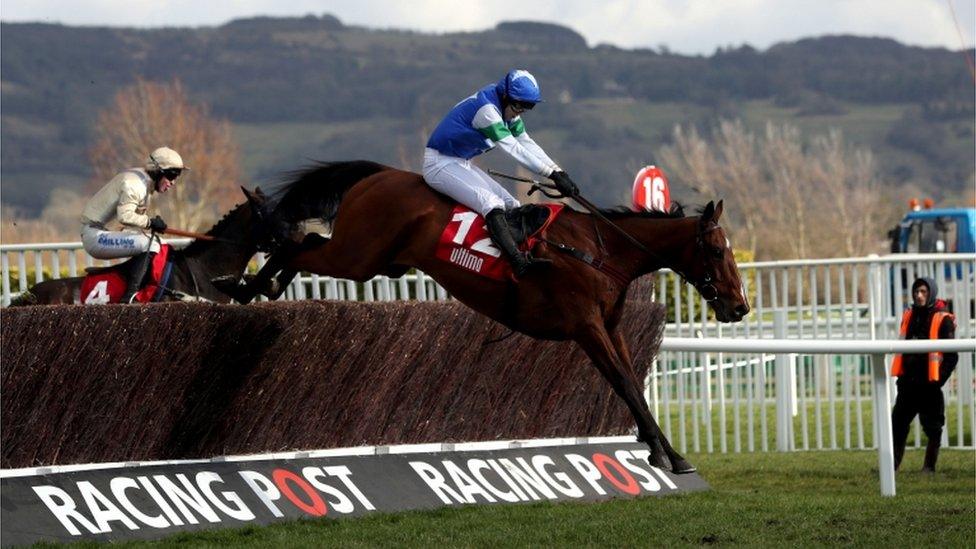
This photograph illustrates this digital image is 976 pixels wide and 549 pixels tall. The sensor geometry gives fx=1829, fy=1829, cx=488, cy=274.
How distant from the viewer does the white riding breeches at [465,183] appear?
862 cm

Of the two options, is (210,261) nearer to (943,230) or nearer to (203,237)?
(203,237)

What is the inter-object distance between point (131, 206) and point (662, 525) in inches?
181

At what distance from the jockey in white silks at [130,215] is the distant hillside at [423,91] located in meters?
84.4

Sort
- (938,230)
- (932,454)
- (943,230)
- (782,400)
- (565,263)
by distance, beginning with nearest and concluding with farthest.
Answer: (565,263) → (932,454) → (782,400) → (943,230) → (938,230)

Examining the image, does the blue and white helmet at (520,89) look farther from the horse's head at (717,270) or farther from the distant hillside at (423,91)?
the distant hillside at (423,91)

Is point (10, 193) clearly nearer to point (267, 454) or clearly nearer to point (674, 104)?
point (674, 104)

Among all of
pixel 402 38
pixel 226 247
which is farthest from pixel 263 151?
pixel 226 247

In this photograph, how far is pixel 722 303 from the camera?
856 centimetres

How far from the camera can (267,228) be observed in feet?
31.2

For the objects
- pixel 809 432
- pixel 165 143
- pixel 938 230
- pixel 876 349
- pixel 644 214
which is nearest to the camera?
pixel 644 214

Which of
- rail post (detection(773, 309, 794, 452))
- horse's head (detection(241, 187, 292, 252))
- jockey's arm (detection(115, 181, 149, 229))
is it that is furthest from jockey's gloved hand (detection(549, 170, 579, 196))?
rail post (detection(773, 309, 794, 452))

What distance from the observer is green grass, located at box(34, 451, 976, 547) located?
23.2ft

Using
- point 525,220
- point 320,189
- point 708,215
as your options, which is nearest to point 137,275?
point 320,189

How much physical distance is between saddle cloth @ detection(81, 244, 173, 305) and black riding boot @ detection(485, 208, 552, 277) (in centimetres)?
316
